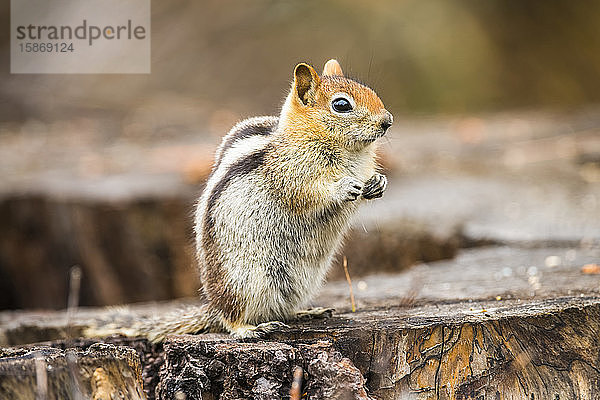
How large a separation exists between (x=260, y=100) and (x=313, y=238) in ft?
27.4

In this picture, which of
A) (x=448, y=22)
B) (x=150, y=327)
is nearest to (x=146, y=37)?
(x=448, y=22)

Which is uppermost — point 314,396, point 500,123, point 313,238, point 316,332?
point 500,123

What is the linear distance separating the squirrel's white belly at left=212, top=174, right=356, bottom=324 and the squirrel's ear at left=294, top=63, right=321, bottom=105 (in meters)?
0.39

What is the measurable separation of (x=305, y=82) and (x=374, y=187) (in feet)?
1.68

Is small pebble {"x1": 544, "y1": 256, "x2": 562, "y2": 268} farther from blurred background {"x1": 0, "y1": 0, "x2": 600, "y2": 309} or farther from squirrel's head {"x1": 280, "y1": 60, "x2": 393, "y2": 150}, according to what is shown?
squirrel's head {"x1": 280, "y1": 60, "x2": 393, "y2": 150}

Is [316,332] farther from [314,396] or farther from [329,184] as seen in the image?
[329,184]

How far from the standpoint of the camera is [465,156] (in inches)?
302

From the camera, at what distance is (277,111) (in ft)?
11.5

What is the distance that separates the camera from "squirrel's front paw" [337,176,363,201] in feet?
9.76

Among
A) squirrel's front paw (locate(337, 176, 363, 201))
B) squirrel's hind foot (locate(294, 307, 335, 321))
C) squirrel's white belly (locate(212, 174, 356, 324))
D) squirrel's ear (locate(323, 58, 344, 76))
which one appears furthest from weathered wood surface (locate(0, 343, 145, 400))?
squirrel's ear (locate(323, 58, 344, 76))

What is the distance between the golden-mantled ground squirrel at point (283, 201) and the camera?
120 inches

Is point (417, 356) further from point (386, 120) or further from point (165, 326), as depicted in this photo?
point (165, 326)

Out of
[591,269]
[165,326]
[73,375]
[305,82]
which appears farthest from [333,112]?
[591,269]

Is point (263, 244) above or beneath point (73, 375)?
A: above
